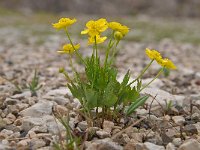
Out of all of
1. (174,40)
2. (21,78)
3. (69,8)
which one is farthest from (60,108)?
(69,8)

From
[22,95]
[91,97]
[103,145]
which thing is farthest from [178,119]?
[22,95]

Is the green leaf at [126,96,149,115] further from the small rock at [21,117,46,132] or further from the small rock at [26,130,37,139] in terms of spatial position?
the small rock at [26,130,37,139]

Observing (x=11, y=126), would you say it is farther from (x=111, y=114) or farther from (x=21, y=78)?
(x=21, y=78)

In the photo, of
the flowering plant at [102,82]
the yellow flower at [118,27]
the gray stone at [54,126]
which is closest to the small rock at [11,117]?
the gray stone at [54,126]

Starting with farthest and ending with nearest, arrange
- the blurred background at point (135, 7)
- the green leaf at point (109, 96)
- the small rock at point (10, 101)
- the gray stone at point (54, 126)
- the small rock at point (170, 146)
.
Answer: the blurred background at point (135, 7) < the small rock at point (10, 101) < the green leaf at point (109, 96) < the gray stone at point (54, 126) < the small rock at point (170, 146)

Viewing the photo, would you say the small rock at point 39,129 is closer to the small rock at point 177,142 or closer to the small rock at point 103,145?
the small rock at point 103,145

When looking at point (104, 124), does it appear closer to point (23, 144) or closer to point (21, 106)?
point (23, 144)

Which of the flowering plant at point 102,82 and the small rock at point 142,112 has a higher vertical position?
the flowering plant at point 102,82

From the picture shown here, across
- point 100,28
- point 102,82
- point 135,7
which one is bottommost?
point 102,82
